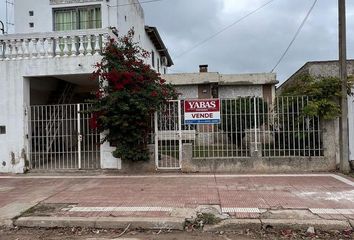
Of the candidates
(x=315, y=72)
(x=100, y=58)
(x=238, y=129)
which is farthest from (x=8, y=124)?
(x=315, y=72)

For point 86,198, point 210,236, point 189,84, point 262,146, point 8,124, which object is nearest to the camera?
point 210,236

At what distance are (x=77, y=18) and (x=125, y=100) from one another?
29.1 feet

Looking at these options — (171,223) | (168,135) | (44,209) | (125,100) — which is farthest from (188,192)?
(125,100)

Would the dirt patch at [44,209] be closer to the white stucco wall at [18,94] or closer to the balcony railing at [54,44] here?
the white stucco wall at [18,94]

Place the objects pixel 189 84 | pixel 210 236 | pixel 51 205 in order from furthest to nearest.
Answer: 1. pixel 189 84
2. pixel 51 205
3. pixel 210 236

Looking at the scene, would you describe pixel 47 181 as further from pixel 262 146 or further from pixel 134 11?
pixel 134 11

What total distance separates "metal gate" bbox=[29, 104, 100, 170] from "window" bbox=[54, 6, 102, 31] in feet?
23.3

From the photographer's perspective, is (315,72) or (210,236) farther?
(315,72)

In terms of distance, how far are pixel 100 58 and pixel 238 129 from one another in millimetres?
5092

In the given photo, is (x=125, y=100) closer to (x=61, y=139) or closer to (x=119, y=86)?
(x=119, y=86)

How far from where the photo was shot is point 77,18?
1936 cm

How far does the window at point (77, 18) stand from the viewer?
19250 mm

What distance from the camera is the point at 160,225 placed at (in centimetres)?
687

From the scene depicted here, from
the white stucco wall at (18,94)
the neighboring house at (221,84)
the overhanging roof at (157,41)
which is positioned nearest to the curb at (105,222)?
the white stucco wall at (18,94)
